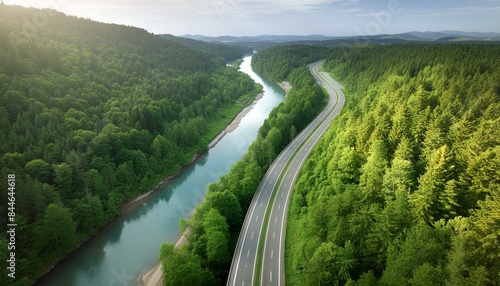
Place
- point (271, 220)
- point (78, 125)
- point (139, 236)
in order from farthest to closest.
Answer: point (78, 125) < point (139, 236) < point (271, 220)

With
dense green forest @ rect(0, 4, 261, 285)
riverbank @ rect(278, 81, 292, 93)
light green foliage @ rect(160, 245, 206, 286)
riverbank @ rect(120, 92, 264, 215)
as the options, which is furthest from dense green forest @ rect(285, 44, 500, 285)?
riverbank @ rect(278, 81, 292, 93)

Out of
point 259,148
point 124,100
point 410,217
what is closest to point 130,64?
point 124,100

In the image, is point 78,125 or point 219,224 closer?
point 219,224

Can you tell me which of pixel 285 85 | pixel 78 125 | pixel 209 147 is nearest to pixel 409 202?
pixel 209 147

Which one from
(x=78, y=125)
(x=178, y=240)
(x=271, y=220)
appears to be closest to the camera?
(x=271, y=220)

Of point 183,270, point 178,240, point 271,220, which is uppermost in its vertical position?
point 183,270

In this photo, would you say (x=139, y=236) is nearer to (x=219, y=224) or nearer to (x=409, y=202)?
(x=219, y=224)

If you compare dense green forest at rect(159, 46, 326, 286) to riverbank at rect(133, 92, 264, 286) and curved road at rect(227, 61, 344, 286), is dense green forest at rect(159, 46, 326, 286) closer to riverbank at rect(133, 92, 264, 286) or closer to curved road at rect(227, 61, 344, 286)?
curved road at rect(227, 61, 344, 286)

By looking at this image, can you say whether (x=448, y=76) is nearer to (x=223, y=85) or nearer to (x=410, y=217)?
(x=410, y=217)
